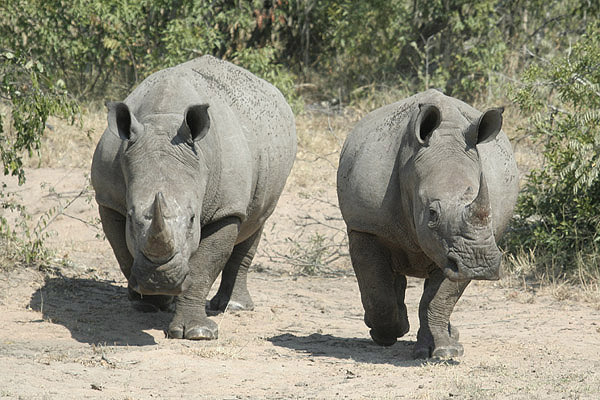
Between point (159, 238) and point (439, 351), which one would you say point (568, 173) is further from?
point (159, 238)

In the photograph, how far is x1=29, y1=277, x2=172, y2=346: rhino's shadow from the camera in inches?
275

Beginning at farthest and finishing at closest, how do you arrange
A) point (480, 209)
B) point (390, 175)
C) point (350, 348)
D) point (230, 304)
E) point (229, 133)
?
point (230, 304), point (229, 133), point (350, 348), point (390, 175), point (480, 209)

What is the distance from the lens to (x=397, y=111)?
22.0 feet

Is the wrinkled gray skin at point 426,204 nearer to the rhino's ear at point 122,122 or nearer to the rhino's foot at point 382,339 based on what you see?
the rhino's foot at point 382,339

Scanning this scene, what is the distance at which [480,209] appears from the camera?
5543 mm

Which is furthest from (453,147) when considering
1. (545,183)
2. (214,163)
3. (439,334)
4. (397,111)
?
(545,183)

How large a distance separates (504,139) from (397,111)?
849 mm

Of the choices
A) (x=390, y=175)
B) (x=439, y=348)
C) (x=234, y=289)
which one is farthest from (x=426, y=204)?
(x=234, y=289)

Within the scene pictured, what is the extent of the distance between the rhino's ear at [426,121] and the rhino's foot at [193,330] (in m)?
2.08

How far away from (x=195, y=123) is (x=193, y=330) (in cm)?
147

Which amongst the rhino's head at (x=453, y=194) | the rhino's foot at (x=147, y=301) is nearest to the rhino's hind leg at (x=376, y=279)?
the rhino's head at (x=453, y=194)

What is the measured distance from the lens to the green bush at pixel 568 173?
8938 mm

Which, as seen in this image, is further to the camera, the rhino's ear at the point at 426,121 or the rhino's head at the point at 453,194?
the rhino's ear at the point at 426,121

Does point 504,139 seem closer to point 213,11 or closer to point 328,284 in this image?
point 328,284
